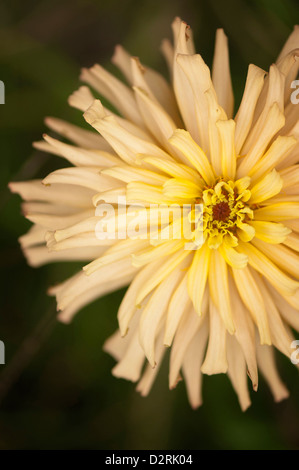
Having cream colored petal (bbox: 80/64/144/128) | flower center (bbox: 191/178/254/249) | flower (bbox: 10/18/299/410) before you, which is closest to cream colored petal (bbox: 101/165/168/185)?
flower (bbox: 10/18/299/410)

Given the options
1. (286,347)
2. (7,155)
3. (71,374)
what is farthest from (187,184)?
(71,374)

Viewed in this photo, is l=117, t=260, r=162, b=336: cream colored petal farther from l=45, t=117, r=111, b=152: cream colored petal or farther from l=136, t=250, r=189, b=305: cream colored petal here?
l=45, t=117, r=111, b=152: cream colored petal

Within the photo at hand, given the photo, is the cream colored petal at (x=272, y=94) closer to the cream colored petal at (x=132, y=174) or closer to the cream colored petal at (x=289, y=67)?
the cream colored petal at (x=289, y=67)

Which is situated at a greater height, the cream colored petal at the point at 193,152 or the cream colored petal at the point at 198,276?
the cream colored petal at the point at 193,152

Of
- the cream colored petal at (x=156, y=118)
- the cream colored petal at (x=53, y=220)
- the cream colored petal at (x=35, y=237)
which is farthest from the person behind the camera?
the cream colored petal at (x=35, y=237)

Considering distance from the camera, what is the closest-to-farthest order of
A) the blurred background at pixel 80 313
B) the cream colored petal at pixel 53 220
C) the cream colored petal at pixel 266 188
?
the cream colored petal at pixel 266 188
the cream colored petal at pixel 53 220
the blurred background at pixel 80 313

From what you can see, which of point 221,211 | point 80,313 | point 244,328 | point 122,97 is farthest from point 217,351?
point 80,313

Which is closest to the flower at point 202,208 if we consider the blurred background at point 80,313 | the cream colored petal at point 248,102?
the cream colored petal at point 248,102

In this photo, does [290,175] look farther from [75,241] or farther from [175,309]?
[75,241]
